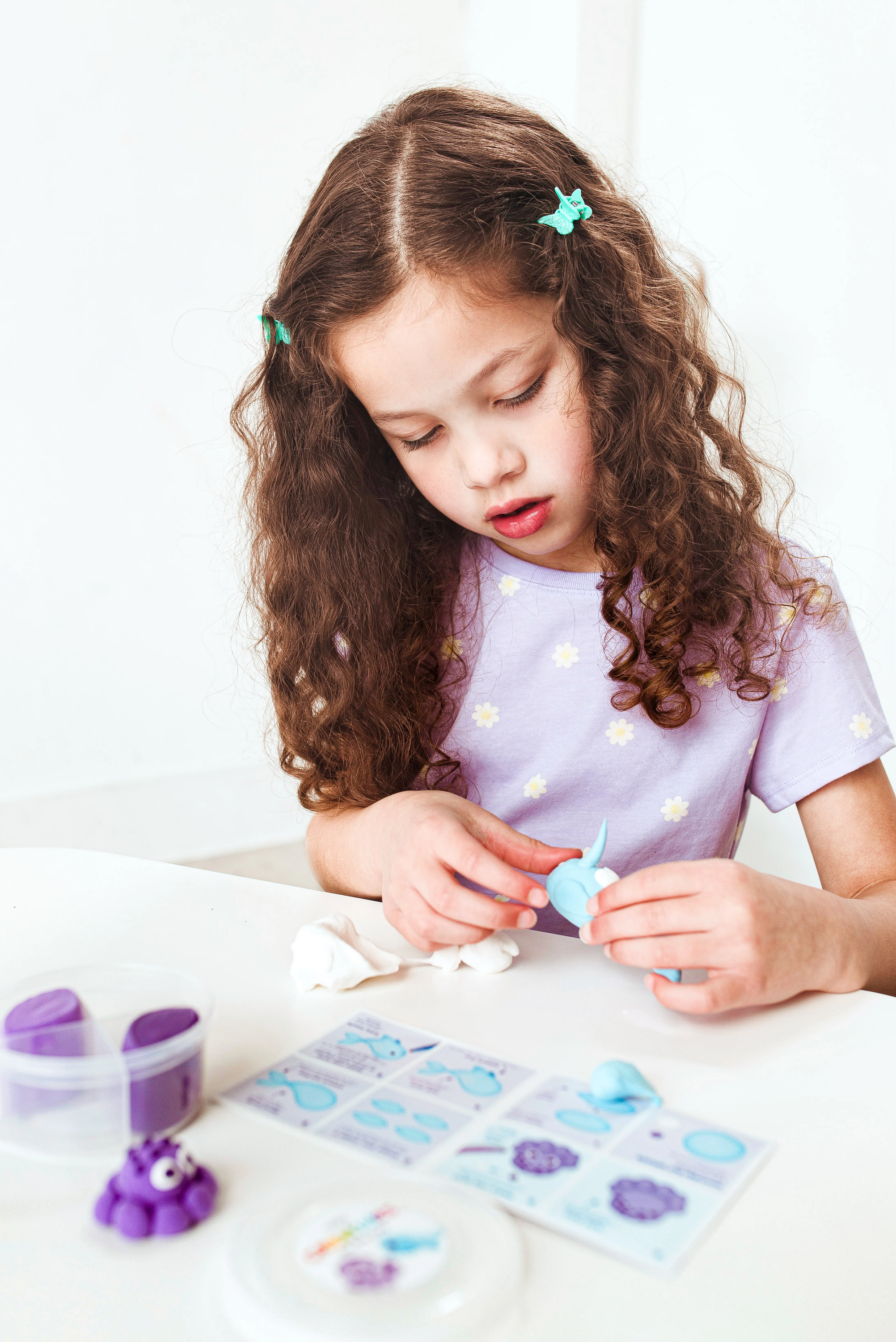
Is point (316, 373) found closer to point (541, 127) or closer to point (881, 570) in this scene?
point (541, 127)

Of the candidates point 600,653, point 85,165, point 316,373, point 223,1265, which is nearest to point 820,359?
point 600,653

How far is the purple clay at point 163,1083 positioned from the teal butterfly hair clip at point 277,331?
0.53 meters

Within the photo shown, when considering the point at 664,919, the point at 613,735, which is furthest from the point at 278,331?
the point at 664,919

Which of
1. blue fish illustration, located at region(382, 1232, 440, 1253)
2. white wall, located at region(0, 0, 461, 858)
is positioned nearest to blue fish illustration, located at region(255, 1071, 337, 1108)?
blue fish illustration, located at region(382, 1232, 440, 1253)

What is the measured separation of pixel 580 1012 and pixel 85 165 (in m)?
1.61

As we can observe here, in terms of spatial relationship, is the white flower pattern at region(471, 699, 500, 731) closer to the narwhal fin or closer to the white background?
the narwhal fin

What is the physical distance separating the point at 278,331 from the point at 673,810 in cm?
49

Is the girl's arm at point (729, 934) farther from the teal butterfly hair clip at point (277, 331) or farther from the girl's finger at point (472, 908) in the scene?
the teal butterfly hair clip at point (277, 331)

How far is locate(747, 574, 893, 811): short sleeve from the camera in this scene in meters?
0.83

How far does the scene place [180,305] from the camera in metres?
1.78

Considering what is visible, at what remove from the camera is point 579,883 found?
0.60 metres

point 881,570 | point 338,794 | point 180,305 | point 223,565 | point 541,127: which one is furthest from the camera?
point 223,565

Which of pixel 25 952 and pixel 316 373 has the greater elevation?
pixel 316 373

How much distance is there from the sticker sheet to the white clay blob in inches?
1.9
